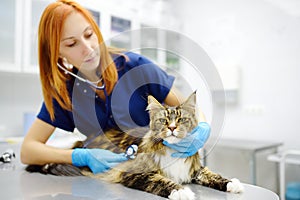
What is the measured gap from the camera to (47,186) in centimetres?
86

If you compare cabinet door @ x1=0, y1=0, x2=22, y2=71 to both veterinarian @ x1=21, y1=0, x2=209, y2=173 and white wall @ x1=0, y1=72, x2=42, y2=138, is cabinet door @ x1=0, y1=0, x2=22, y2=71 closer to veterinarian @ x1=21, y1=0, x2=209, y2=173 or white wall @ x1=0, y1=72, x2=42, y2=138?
white wall @ x1=0, y1=72, x2=42, y2=138

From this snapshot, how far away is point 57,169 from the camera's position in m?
1.03

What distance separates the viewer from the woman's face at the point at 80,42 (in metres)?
0.97

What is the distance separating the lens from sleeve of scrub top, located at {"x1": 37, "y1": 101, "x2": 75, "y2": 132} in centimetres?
111

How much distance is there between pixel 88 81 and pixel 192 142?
44cm

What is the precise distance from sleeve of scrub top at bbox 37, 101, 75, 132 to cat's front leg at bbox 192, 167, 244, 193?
55 cm

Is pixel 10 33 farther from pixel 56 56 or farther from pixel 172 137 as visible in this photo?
pixel 172 137

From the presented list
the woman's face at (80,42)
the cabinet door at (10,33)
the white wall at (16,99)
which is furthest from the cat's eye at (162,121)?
the white wall at (16,99)

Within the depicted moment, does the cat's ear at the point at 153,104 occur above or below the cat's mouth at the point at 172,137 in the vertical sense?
above

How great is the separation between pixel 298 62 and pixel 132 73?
74.3 inches

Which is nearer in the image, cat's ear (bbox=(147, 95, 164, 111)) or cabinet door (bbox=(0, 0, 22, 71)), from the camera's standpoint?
cat's ear (bbox=(147, 95, 164, 111))

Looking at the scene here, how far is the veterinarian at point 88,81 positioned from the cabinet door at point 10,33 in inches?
47.6

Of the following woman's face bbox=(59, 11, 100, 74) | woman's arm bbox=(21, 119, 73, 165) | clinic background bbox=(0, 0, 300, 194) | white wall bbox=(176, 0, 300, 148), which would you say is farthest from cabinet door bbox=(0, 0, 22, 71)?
white wall bbox=(176, 0, 300, 148)

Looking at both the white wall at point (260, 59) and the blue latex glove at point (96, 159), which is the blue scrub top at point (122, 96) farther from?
the white wall at point (260, 59)
